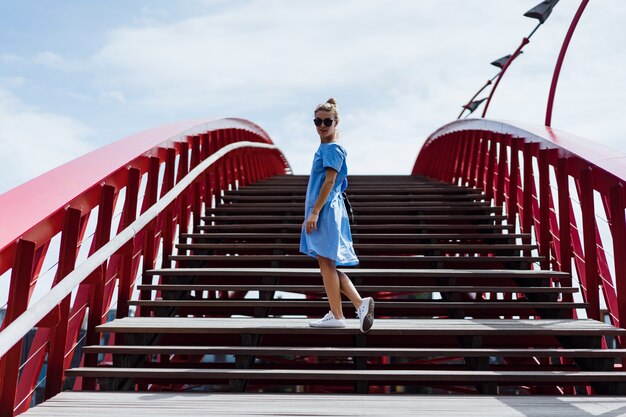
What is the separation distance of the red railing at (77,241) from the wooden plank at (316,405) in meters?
0.38

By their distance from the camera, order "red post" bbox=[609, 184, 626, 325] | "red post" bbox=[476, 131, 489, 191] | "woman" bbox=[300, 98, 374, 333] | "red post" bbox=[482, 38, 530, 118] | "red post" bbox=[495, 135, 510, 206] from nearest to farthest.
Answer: "woman" bbox=[300, 98, 374, 333] < "red post" bbox=[609, 184, 626, 325] < "red post" bbox=[495, 135, 510, 206] < "red post" bbox=[476, 131, 489, 191] < "red post" bbox=[482, 38, 530, 118]

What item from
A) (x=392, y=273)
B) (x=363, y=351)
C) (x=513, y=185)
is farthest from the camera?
(x=513, y=185)

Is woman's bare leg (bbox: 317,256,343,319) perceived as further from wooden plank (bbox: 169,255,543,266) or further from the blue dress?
wooden plank (bbox: 169,255,543,266)

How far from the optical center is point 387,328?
418 cm

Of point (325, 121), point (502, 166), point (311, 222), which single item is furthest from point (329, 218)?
point (502, 166)

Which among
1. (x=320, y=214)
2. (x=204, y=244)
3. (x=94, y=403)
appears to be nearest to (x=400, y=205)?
(x=204, y=244)

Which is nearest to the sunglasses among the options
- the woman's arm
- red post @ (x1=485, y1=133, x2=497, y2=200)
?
the woman's arm

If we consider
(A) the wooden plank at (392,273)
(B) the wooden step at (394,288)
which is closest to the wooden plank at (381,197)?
(A) the wooden plank at (392,273)

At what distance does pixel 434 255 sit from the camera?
6.38 metres

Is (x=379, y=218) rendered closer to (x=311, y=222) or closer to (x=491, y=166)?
(x=491, y=166)

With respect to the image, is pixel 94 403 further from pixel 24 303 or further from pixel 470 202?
pixel 470 202

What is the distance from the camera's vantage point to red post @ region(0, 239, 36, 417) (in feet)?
10.3

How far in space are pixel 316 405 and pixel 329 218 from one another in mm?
1293

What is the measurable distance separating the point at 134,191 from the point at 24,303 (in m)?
2.04
